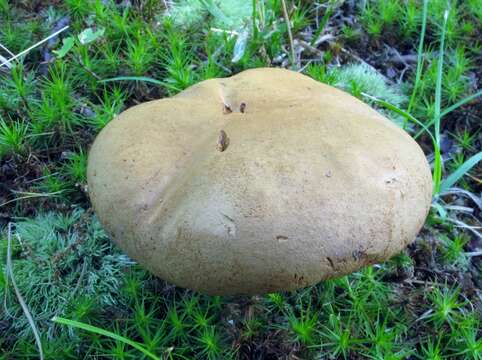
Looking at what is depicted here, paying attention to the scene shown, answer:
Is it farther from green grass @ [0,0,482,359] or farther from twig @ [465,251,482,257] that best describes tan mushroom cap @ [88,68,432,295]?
twig @ [465,251,482,257]

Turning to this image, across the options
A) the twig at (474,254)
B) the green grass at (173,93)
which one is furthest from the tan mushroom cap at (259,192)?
the twig at (474,254)

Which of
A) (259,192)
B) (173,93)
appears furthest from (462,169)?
(173,93)

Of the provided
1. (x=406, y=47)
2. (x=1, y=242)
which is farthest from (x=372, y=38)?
(x=1, y=242)

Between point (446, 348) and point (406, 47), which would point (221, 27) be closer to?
point (406, 47)

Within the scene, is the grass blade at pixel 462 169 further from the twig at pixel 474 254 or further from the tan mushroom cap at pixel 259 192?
the tan mushroom cap at pixel 259 192

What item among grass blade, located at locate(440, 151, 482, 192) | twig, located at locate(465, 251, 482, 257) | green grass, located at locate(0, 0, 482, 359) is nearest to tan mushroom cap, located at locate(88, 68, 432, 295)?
green grass, located at locate(0, 0, 482, 359)
